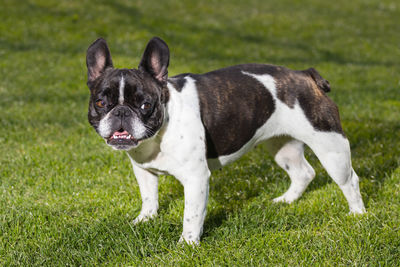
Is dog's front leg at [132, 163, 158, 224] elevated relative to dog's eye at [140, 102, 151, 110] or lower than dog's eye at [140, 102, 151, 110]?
lower

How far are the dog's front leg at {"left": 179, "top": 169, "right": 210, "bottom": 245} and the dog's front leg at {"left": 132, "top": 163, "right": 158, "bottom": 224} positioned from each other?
0.59 meters

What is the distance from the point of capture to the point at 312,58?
12.3m

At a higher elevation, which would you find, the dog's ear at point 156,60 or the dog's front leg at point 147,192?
the dog's ear at point 156,60

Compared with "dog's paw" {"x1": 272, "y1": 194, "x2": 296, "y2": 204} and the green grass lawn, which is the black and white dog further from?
"dog's paw" {"x1": 272, "y1": 194, "x2": 296, "y2": 204}

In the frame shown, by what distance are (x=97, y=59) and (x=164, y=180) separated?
1997 millimetres

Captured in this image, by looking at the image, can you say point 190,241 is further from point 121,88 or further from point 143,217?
point 121,88

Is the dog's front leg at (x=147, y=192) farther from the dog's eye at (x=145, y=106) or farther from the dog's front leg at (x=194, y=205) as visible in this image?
the dog's eye at (x=145, y=106)

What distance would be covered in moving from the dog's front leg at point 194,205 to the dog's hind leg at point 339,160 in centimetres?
115

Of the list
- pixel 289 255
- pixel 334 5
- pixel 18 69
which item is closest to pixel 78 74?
pixel 18 69

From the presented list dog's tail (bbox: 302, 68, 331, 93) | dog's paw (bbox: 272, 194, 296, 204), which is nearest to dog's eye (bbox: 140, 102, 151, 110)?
dog's tail (bbox: 302, 68, 331, 93)

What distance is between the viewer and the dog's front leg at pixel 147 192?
4223mm

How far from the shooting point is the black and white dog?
11.1 ft

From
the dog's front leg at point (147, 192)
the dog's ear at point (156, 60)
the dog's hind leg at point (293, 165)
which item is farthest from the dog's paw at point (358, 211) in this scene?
the dog's ear at point (156, 60)

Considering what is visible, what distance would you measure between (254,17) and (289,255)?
13.0m
